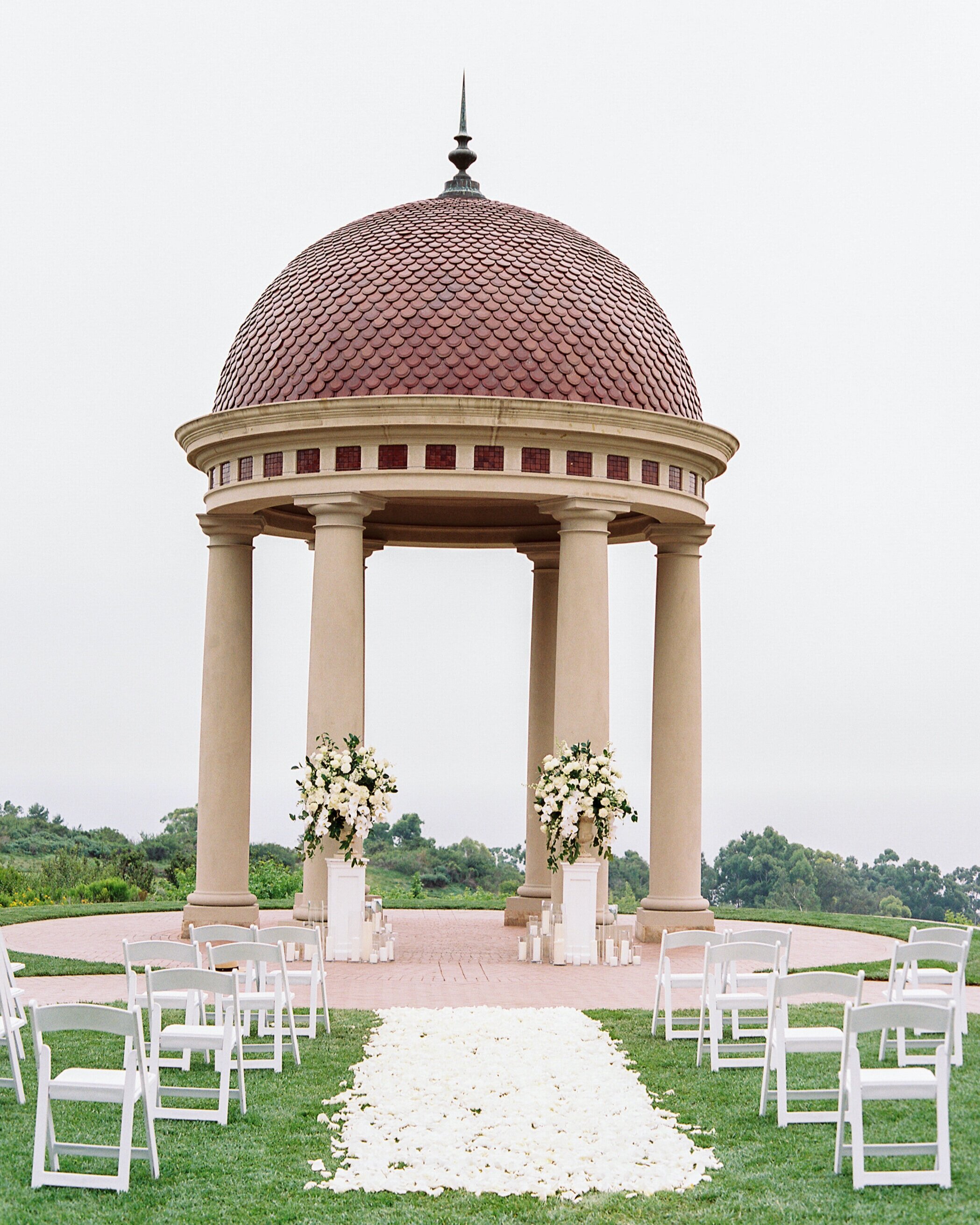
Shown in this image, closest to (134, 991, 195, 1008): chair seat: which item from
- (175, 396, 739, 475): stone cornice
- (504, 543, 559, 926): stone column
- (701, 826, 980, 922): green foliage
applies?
(175, 396, 739, 475): stone cornice

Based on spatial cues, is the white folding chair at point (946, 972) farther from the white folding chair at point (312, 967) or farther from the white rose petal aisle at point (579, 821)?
the white folding chair at point (312, 967)

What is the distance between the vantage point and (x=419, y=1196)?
10688 millimetres

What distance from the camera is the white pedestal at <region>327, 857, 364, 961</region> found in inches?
981

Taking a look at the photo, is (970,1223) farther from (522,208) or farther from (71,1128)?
(522,208)

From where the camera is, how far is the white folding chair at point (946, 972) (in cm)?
1556

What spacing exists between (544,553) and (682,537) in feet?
13.0

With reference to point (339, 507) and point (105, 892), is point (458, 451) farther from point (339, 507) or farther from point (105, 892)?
point (105, 892)

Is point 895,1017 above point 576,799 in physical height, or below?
below

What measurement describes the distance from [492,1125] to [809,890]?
43258mm

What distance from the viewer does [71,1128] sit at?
12648 millimetres

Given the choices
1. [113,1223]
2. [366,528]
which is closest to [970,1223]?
[113,1223]

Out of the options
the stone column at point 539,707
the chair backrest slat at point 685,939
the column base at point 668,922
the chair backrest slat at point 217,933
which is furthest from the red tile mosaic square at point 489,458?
the chair backrest slat at point 217,933

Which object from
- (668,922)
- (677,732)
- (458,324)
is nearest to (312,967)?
(668,922)

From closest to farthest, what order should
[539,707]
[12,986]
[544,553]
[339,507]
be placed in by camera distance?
[12,986] < [339,507] < [539,707] < [544,553]
